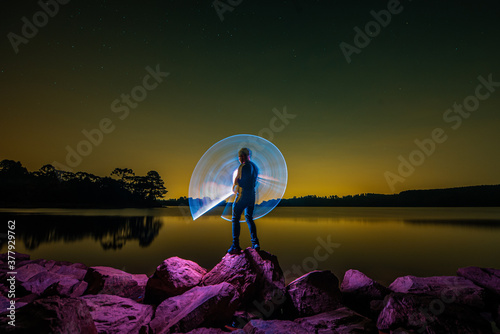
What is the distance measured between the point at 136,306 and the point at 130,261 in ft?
33.9

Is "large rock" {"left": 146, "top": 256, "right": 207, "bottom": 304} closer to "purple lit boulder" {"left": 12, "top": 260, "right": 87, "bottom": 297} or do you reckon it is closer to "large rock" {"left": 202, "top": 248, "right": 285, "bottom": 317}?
"large rock" {"left": 202, "top": 248, "right": 285, "bottom": 317}

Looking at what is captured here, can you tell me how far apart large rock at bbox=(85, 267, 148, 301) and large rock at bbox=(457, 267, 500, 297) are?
371 inches

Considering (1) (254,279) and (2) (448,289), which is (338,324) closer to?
(1) (254,279)

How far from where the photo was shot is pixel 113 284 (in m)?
7.02

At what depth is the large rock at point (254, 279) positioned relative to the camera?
6176 millimetres

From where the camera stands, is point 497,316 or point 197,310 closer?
point 197,310

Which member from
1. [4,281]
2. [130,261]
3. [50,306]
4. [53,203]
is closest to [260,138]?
[50,306]

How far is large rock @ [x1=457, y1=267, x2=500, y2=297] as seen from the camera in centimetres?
737

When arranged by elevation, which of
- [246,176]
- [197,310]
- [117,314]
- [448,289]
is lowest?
[117,314]

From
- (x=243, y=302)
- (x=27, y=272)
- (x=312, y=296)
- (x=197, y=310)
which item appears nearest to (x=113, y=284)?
(x=27, y=272)

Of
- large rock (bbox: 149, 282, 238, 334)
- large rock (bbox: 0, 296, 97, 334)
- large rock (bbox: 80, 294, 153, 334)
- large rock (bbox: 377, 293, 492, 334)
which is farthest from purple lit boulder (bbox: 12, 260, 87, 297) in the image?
large rock (bbox: 377, 293, 492, 334)

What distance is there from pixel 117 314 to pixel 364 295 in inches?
228

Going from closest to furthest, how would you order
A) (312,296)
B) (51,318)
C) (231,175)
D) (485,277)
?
(51,318) < (312,296) < (485,277) < (231,175)

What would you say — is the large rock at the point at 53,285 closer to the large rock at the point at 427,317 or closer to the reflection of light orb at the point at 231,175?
the reflection of light orb at the point at 231,175
